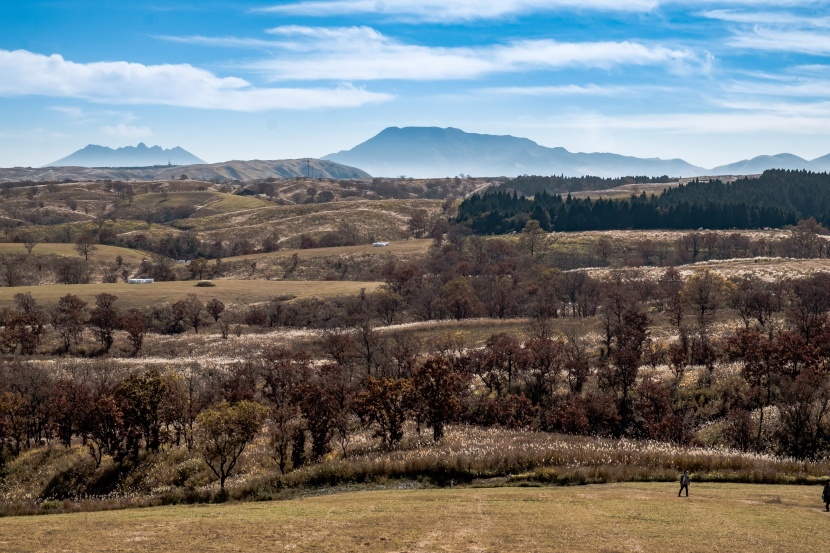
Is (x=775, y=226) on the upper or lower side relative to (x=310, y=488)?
upper

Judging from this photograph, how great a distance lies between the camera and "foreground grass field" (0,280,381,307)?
124 m

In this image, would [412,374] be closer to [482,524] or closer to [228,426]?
[228,426]

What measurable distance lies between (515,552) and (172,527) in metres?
15.9

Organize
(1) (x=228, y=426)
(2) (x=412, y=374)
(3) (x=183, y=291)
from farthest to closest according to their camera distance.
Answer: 1. (3) (x=183, y=291)
2. (2) (x=412, y=374)
3. (1) (x=228, y=426)

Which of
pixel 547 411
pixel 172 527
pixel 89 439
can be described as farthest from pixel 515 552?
pixel 89 439

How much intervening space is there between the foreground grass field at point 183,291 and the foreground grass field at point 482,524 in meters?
99.2

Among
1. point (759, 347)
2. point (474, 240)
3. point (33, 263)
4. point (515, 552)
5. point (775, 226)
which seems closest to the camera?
point (515, 552)

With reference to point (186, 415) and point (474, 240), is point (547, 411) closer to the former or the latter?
point (186, 415)

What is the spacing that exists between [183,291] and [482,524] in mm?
117833

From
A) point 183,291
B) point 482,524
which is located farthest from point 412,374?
point 183,291

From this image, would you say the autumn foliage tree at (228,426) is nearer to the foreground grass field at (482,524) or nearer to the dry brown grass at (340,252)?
the foreground grass field at (482,524)

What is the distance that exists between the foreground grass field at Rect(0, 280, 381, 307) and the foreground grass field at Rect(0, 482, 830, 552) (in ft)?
325

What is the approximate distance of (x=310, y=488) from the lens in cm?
Result: 4191

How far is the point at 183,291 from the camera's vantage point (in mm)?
133875
